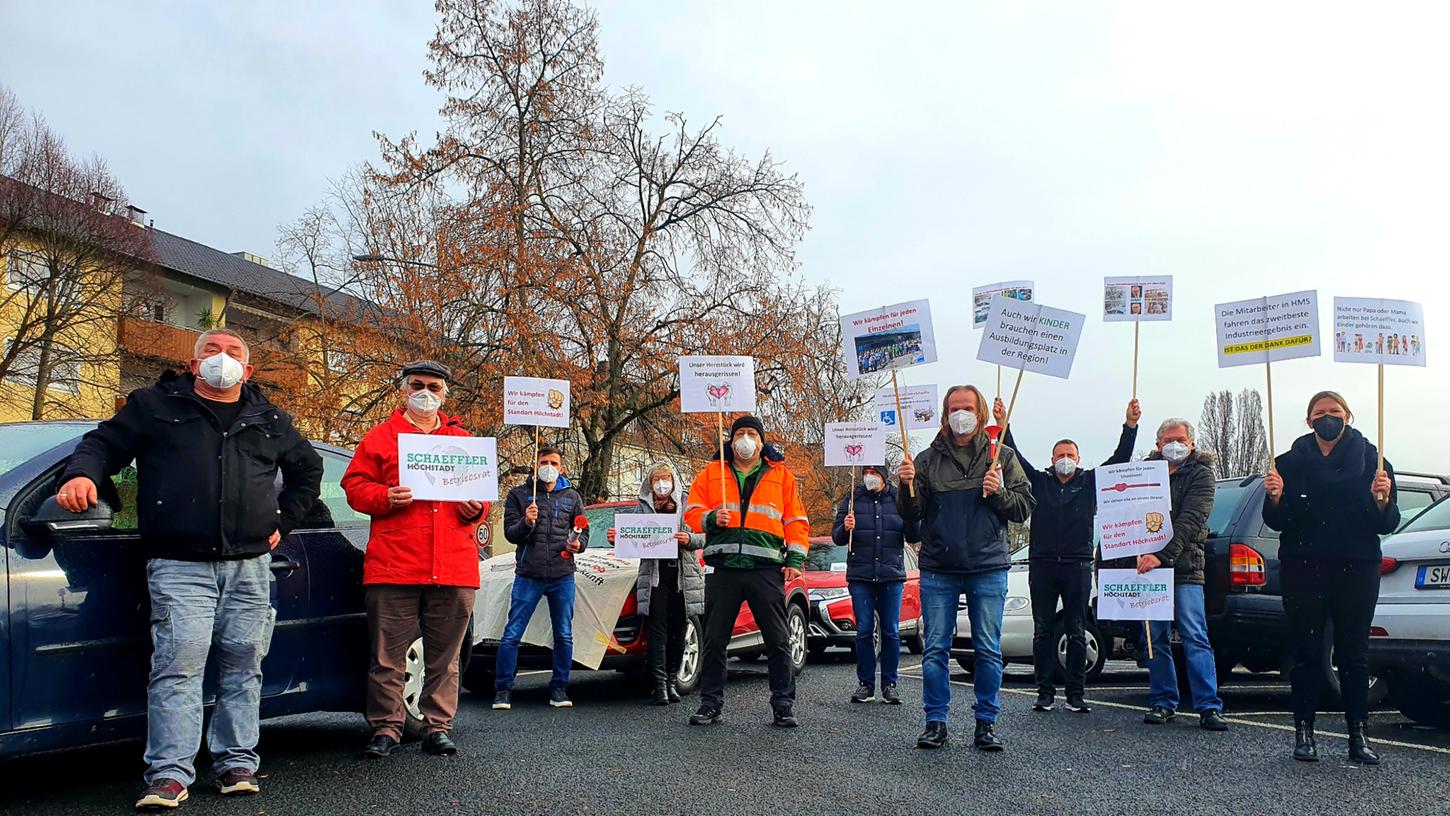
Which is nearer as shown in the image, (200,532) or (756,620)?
(200,532)

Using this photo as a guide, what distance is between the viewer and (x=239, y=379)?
5.27m

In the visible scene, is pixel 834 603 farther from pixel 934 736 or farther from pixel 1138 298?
pixel 934 736

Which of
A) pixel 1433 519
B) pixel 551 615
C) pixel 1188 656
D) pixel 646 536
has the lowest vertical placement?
pixel 1188 656

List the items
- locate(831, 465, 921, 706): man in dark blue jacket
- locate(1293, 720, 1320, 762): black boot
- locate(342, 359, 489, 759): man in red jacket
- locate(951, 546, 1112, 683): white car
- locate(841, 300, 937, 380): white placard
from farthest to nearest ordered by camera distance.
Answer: locate(951, 546, 1112, 683): white car, locate(831, 465, 921, 706): man in dark blue jacket, locate(841, 300, 937, 380): white placard, locate(1293, 720, 1320, 762): black boot, locate(342, 359, 489, 759): man in red jacket

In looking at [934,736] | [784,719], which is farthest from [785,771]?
[784,719]

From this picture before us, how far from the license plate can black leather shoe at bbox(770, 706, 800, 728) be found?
151 inches

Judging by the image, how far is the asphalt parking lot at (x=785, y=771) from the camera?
197 inches

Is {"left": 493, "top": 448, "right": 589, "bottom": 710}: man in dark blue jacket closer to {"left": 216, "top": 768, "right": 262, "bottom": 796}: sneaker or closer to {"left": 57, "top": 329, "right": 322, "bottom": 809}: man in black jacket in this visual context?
{"left": 57, "top": 329, "right": 322, "bottom": 809}: man in black jacket

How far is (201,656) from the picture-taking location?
4.97 meters

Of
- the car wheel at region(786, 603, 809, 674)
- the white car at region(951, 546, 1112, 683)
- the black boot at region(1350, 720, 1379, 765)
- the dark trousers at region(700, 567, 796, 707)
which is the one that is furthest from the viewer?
the car wheel at region(786, 603, 809, 674)

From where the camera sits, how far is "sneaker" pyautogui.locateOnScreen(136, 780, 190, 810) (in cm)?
470

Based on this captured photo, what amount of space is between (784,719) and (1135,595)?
2.60 metres

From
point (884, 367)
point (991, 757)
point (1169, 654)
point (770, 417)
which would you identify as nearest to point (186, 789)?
point (991, 757)

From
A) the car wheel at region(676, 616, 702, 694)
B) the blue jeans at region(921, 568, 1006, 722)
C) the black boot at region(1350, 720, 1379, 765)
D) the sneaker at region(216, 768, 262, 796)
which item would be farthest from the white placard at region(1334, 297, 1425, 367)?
the sneaker at region(216, 768, 262, 796)
